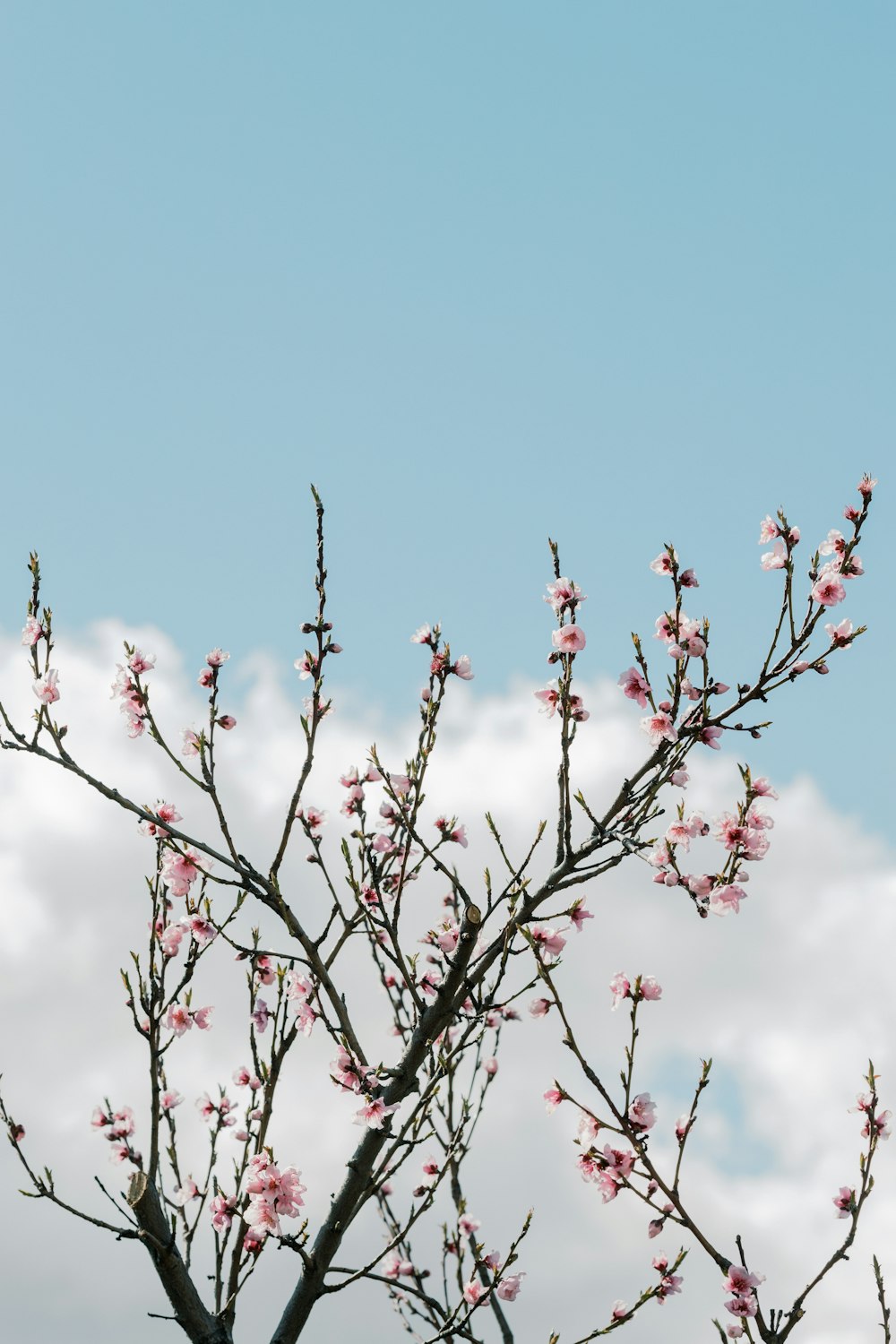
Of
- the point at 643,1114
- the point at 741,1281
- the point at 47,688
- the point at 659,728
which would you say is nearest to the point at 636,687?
the point at 659,728

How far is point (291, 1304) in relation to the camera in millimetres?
4133

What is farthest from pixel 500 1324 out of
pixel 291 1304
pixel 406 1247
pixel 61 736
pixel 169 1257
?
pixel 61 736

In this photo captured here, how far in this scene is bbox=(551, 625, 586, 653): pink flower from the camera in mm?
4293

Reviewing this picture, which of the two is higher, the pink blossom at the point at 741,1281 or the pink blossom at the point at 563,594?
the pink blossom at the point at 563,594

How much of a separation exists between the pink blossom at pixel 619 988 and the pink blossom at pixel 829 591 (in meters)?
1.60

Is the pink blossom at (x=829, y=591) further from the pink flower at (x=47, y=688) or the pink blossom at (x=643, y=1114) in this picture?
the pink flower at (x=47, y=688)

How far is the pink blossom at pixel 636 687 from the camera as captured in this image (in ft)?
13.9

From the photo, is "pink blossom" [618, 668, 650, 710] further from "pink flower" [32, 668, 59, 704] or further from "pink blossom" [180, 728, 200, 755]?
"pink flower" [32, 668, 59, 704]

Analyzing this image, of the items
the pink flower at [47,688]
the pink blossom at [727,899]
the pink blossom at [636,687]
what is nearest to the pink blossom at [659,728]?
the pink blossom at [636,687]

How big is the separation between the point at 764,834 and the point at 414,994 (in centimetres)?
146

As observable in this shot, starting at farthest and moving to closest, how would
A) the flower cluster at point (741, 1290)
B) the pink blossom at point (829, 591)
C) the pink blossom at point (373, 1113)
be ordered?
the pink blossom at point (829, 591) → the pink blossom at point (373, 1113) → the flower cluster at point (741, 1290)

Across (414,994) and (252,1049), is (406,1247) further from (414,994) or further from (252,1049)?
(414,994)

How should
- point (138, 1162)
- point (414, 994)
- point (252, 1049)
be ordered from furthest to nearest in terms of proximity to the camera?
point (138, 1162) → point (252, 1049) → point (414, 994)

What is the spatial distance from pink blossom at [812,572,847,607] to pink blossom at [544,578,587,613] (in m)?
0.88
